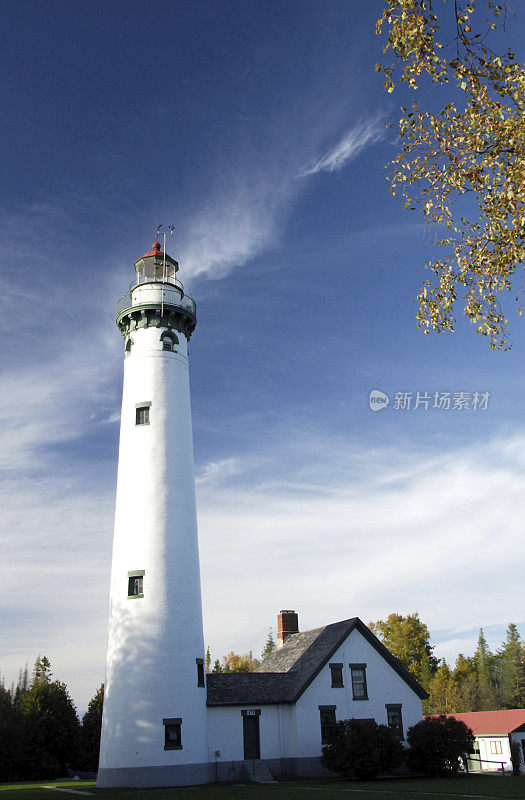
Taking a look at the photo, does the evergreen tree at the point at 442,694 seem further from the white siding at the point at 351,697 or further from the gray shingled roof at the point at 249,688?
the gray shingled roof at the point at 249,688

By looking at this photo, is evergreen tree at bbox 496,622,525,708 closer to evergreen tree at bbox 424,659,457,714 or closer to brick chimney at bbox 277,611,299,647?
evergreen tree at bbox 424,659,457,714

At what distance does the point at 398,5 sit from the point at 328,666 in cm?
2919

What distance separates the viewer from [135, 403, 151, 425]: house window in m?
30.7

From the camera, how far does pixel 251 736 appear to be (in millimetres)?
30234

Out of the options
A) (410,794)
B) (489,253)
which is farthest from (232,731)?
(489,253)

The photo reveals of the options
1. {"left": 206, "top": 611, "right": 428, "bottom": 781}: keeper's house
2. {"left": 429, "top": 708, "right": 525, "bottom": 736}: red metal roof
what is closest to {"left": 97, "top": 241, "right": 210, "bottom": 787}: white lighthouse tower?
{"left": 206, "top": 611, "right": 428, "bottom": 781}: keeper's house

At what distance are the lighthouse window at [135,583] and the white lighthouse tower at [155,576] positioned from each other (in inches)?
1.8

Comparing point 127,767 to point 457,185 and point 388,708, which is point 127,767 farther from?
point 457,185

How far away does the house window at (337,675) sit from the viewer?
32.4 meters

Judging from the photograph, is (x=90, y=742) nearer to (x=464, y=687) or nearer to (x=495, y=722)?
(x=495, y=722)

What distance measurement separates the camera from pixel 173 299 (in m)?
33.2

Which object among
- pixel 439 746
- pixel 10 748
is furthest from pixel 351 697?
pixel 10 748

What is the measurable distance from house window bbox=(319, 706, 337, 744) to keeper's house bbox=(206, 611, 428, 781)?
42 mm

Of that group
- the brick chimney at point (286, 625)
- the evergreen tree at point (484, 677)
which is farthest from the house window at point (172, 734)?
the evergreen tree at point (484, 677)
